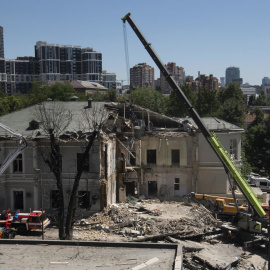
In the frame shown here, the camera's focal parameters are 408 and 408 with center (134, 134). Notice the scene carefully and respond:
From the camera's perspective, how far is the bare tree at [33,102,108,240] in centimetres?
2295

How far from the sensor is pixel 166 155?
3562 cm

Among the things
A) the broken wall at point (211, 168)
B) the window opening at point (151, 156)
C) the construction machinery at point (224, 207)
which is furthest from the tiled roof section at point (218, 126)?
the construction machinery at point (224, 207)

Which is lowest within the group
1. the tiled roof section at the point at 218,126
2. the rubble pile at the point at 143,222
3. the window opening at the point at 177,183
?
the rubble pile at the point at 143,222

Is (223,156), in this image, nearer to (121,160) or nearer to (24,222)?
(121,160)

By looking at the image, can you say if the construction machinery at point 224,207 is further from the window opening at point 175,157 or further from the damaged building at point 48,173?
the damaged building at point 48,173

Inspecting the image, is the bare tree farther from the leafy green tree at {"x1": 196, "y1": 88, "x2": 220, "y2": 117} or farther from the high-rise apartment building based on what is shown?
the high-rise apartment building

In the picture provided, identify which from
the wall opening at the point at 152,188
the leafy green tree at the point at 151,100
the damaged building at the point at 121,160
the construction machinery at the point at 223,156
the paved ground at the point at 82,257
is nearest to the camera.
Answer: the paved ground at the point at 82,257

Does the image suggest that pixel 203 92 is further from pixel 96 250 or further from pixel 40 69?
pixel 40 69

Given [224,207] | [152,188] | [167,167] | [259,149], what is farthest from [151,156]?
[259,149]

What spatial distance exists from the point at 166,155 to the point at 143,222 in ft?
30.8

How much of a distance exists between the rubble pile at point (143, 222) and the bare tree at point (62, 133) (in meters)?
2.04

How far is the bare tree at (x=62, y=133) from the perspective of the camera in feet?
75.3

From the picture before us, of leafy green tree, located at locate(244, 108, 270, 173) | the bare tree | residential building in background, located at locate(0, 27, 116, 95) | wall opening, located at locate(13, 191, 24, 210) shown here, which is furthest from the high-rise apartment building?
wall opening, located at locate(13, 191, 24, 210)

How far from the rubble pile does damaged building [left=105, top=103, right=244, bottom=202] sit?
3855 mm
